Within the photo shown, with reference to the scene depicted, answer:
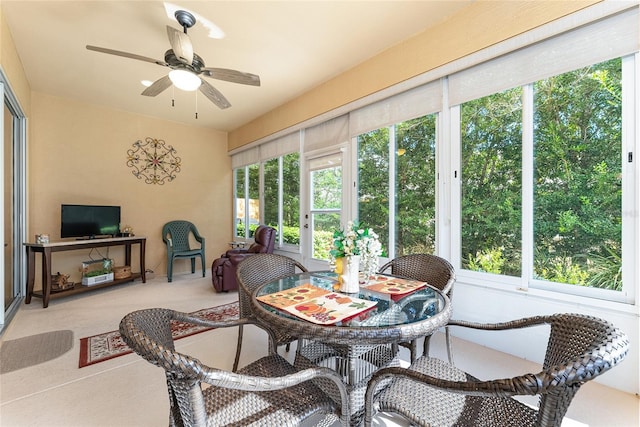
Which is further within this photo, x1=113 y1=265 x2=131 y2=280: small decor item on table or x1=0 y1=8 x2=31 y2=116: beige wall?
x1=113 y1=265 x2=131 y2=280: small decor item on table

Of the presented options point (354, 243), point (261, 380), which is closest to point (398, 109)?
point (354, 243)

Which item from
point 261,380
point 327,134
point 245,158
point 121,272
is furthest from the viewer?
point 245,158

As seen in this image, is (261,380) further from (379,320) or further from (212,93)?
(212,93)

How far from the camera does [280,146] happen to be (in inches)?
190

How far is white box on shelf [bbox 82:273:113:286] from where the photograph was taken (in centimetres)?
397

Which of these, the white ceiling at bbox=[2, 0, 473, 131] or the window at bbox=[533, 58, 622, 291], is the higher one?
the white ceiling at bbox=[2, 0, 473, 131]

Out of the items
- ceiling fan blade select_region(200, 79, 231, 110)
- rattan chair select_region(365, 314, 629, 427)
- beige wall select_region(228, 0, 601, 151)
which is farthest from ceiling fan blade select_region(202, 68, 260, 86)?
rattan chair select_region(365, 314, 629, 427)

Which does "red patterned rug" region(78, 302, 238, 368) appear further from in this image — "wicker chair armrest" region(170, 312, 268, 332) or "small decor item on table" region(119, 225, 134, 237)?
"small decor item on table" region(119, 225, 134, 237)

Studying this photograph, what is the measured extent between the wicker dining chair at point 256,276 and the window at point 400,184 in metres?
1.43

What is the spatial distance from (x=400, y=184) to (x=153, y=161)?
15.0 ft

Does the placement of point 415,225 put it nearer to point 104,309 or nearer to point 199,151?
point 104,309

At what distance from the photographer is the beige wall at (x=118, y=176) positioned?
4113mm

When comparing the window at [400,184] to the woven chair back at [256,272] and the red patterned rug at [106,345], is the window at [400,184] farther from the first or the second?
the red patterned rug at [106,345]

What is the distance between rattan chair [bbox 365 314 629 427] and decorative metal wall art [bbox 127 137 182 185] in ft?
17.8
